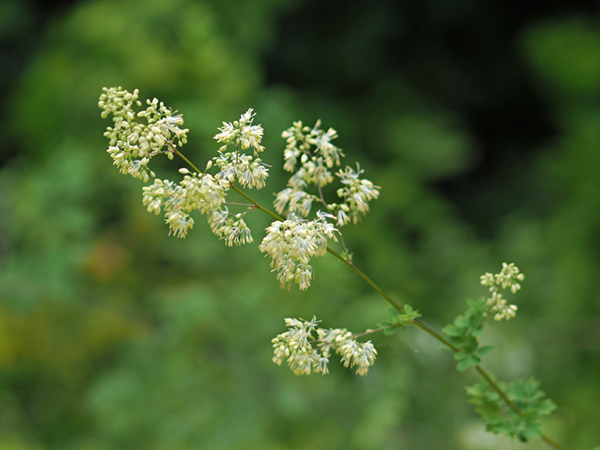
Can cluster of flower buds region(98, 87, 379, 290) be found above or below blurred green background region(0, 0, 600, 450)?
below

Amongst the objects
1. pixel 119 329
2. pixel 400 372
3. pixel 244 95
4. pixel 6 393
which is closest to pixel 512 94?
pixel 244 95

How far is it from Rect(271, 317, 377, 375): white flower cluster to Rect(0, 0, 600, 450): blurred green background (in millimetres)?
1372

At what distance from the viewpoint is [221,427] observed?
2.65 meters

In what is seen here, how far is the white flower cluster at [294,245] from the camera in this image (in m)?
0.98

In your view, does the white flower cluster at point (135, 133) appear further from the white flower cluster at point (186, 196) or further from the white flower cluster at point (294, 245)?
the white flower cluster at point (294, 245)

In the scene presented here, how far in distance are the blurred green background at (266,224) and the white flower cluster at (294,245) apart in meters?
1.48

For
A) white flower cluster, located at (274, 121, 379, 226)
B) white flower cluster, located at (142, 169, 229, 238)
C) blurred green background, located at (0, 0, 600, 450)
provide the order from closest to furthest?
white flower cluster, located at (142, 169, 229, 238) < white flower cluster, located at (274, 121, 379, 226) < blurred green background, located at (0, 0, 600, 450)

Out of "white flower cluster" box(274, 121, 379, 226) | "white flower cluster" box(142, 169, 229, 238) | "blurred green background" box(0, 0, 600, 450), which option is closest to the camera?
"white flower cluster" box(142, 169, 229, 238)

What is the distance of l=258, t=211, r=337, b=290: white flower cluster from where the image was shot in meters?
0.98

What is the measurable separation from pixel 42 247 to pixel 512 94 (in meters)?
4.19

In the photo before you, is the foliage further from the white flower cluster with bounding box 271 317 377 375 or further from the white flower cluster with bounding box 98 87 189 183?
the white flower cluster with bounding box 98 87 189 183

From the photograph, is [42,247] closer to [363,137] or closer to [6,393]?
[6,393]

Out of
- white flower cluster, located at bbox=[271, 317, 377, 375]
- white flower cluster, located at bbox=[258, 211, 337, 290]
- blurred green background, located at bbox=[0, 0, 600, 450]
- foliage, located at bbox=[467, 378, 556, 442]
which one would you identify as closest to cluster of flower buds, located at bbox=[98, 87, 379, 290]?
white flower cluster, located at bbox=[258, 211, 337, 290]

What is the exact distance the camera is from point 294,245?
98cm
